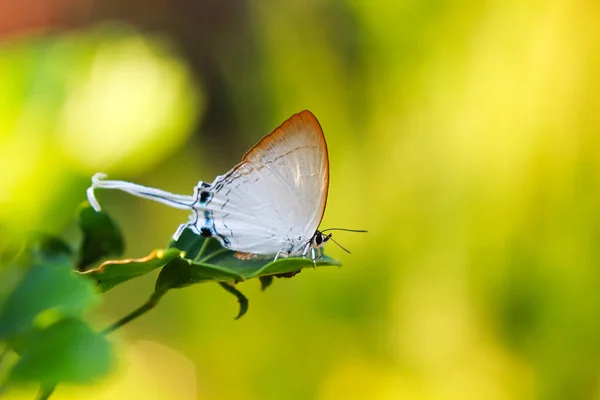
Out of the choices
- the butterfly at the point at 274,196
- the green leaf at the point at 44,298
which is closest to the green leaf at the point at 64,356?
the green leaf at the point at 44,298

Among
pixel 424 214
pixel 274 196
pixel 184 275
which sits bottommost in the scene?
pixel 424 214

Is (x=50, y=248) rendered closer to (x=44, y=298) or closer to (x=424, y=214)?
(x=44, y=298)

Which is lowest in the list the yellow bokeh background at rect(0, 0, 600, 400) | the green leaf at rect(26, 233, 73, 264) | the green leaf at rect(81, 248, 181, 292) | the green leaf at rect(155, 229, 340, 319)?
the yellow bokeh background at rect(0, 0, 600, 400)

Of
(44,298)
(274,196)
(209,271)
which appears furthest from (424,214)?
(44,298)

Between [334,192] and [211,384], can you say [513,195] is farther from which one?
[211,384]

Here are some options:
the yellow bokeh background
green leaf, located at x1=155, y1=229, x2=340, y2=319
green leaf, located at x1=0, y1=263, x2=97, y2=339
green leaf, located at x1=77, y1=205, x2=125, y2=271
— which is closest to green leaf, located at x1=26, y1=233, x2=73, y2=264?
green leaf, located at x1=77, y1=205, x2=125, y2=271

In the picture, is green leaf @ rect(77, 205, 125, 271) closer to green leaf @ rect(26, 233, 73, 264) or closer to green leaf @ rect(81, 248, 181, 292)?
green leaf @ rect(26, 233, 73, 264)
